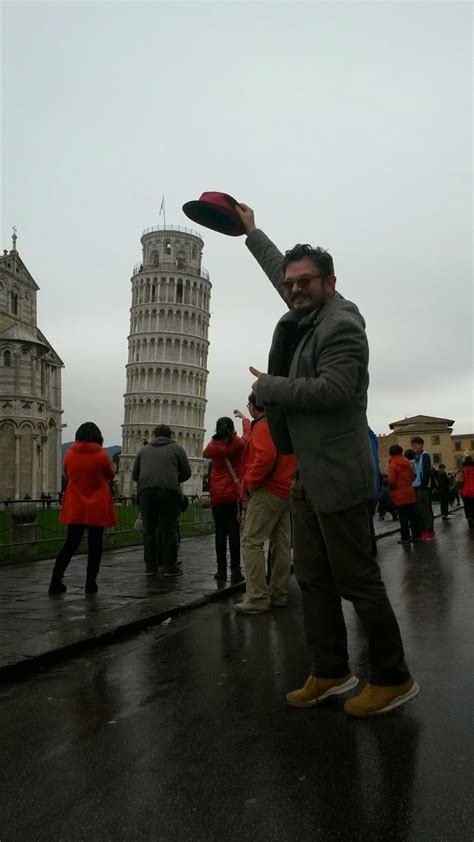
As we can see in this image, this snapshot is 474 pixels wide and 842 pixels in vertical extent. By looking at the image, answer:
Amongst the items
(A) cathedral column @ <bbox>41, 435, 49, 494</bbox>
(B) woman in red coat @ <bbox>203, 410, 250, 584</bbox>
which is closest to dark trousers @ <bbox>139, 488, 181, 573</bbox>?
(B) woman in red coat @ <bbox>203, 410, 250, 584</bbox>

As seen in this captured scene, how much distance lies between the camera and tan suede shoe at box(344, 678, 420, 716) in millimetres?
3100

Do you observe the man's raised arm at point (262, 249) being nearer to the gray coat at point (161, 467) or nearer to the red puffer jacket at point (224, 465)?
the red puffer jacket at point (224, 465)

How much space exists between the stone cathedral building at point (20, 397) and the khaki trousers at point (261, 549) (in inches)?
1938

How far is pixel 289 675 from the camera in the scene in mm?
3988

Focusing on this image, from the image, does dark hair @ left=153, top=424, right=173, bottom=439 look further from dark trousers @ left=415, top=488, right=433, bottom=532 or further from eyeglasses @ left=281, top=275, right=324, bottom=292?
dark trousers @ left=415, top=488, right=433, bottom=532

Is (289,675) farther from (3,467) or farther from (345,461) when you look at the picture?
(3,467)

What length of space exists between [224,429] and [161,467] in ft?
3.18

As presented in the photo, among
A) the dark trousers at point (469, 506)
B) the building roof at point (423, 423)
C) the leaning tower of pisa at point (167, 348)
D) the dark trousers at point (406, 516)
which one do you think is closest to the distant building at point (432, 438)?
the building roof at point (423, 423)

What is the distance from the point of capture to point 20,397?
180 ft

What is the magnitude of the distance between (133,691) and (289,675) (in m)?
0.89

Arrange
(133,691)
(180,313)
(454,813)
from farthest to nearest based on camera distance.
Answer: (180,313), (133,691), (454,813)

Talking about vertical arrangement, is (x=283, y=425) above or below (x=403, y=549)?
above

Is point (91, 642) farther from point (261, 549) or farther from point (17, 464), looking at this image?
point (17, 464)

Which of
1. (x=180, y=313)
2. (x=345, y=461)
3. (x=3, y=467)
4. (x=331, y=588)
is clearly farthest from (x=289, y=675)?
(x=180, y=313)
